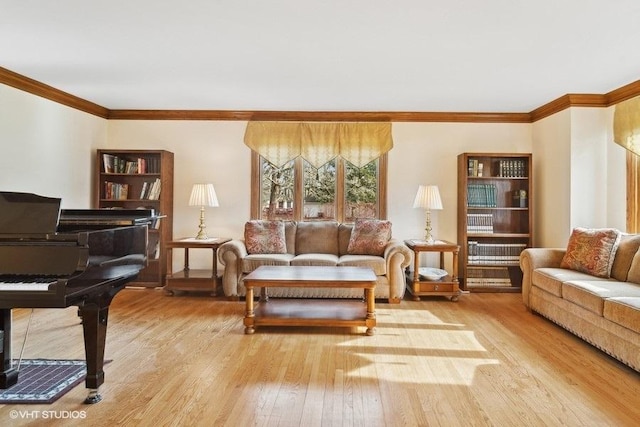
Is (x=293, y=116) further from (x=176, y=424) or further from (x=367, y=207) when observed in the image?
(x=176, y=424)

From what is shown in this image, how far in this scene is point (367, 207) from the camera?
5723mm

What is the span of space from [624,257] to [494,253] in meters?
1.68

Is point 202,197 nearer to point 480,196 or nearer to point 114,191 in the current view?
point 114,191

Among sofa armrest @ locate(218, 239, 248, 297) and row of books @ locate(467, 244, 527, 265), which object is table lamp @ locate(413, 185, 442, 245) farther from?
sofa armrest @ locate(218, 239, 248, 297)

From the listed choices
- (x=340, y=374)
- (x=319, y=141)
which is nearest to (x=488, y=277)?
(x=319, y=141)

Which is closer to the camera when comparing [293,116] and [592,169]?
[592,169]

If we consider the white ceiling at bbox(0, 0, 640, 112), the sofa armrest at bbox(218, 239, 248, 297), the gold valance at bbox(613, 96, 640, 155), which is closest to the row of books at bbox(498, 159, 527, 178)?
the white ceiling at bbox(0, 0, 640, 112)

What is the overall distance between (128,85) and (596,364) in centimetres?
496

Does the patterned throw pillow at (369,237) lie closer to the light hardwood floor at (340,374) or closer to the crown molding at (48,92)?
the light hardwood floor at (340,374)

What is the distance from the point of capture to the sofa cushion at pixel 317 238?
211 inches

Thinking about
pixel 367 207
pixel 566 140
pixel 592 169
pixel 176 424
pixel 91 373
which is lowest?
pixel 176 424

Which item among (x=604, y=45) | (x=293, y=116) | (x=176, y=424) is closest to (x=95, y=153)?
(x=293, y=116)

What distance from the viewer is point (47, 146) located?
4.63 metres

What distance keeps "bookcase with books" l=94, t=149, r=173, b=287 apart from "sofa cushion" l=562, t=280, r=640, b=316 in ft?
14.9
